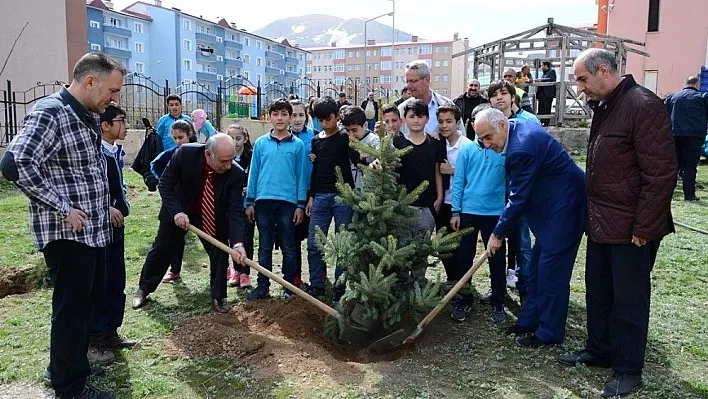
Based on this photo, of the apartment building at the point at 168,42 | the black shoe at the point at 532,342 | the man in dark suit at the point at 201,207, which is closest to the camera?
the black shoe at the point at 532,342

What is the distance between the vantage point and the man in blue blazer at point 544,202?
13.3ft

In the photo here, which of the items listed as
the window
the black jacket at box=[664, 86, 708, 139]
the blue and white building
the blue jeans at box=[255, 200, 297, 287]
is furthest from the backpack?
the blue and white building

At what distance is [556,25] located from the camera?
14.8 metres

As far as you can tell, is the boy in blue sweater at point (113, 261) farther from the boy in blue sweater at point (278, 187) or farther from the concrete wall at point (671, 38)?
the concrete wall at point (671, 38)

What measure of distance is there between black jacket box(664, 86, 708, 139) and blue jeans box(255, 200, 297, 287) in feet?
24.7

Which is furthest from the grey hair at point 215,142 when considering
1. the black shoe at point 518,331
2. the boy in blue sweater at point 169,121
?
the black shoe at point 518,331

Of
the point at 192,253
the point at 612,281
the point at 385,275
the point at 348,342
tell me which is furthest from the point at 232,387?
the point at 192,253

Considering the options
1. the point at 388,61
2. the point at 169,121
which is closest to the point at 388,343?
the point at 169,121

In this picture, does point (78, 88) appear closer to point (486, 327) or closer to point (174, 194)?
point (174, 194)

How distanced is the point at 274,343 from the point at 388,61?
389ft

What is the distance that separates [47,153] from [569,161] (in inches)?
130

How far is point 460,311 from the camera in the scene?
4.85m

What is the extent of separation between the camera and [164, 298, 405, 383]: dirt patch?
3898 mm

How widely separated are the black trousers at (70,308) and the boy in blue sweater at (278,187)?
199 cm
